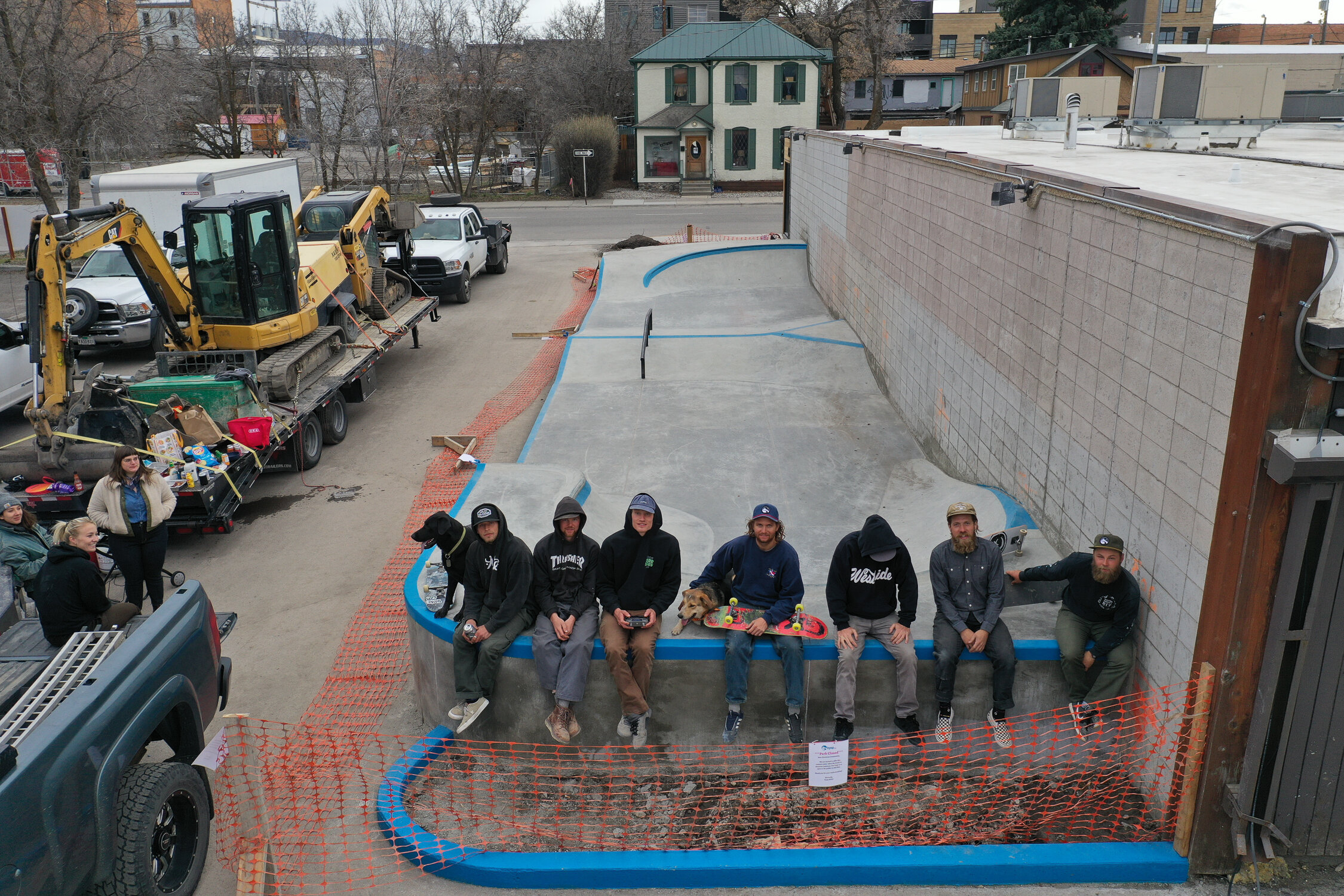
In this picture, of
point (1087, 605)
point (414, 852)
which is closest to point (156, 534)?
point (414, 852)

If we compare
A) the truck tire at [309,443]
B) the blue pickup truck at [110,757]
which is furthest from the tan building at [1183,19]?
the blue pickup truck at [110,757]

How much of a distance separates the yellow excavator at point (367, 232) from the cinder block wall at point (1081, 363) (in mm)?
8487

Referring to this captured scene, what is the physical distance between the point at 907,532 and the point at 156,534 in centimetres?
664

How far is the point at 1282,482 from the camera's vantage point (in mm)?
4633

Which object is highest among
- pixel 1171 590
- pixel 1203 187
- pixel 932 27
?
pixel 932 27

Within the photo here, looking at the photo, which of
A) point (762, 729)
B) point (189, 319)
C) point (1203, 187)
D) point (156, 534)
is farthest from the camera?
point (189, 319)

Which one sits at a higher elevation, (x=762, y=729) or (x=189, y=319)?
(x=189, y=319)

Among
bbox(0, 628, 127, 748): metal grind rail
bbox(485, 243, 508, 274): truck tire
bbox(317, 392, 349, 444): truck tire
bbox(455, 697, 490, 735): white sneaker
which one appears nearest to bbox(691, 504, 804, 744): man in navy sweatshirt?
bbox(455, 697, 490, 735): white sneaker

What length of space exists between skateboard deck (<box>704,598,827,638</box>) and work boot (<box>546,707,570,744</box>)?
3.63 ft

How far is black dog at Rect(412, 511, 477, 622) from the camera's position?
6.52m

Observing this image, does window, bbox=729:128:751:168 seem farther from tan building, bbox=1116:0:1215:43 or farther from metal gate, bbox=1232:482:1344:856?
tan building, bbox=1116:0:1215:43

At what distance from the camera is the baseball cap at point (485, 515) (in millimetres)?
6387

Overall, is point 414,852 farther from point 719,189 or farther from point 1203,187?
point 719,189

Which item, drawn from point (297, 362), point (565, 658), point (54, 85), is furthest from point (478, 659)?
point (54, 85)
